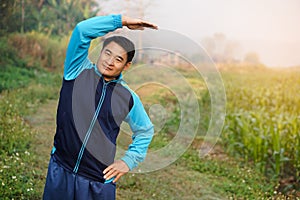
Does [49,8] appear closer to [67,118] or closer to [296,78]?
[296,78]

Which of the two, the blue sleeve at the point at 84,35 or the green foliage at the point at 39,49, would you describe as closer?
the blue sleeve at the point at 84,35

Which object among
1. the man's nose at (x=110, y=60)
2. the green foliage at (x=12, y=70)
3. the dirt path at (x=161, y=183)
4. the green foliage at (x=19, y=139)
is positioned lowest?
the dirt path at (x=161, y=183)

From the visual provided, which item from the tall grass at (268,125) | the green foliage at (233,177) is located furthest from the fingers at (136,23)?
the tall grass at (268,125)

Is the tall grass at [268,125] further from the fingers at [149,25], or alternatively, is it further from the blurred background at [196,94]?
the fingers at [149,25]

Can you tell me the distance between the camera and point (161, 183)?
13.0ft

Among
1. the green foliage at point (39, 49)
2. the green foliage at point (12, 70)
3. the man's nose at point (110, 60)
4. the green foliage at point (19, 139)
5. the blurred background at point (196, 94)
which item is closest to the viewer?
the man's nose at point (110, 60)

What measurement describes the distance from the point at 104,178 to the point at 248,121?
10.3ft

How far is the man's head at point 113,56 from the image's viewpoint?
210 centimetres

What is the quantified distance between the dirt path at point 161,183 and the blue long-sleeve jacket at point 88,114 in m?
1.45

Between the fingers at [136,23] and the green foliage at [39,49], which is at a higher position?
the fingers at [136,23]

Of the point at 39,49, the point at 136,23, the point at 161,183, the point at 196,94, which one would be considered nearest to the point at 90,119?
the point at 136,23

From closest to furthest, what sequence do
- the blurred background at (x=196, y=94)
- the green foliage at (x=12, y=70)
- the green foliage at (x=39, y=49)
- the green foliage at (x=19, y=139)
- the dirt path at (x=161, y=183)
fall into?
the green foliage at (x=19, y=139)
the dirt path at (x=161, y=183)
the blurred background at (x=196, y=94)
the green foliage at (x=12, y=70)
the green foliage at (x=39, y=49)

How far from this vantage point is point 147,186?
385cm

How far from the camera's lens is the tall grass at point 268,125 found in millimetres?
4465
